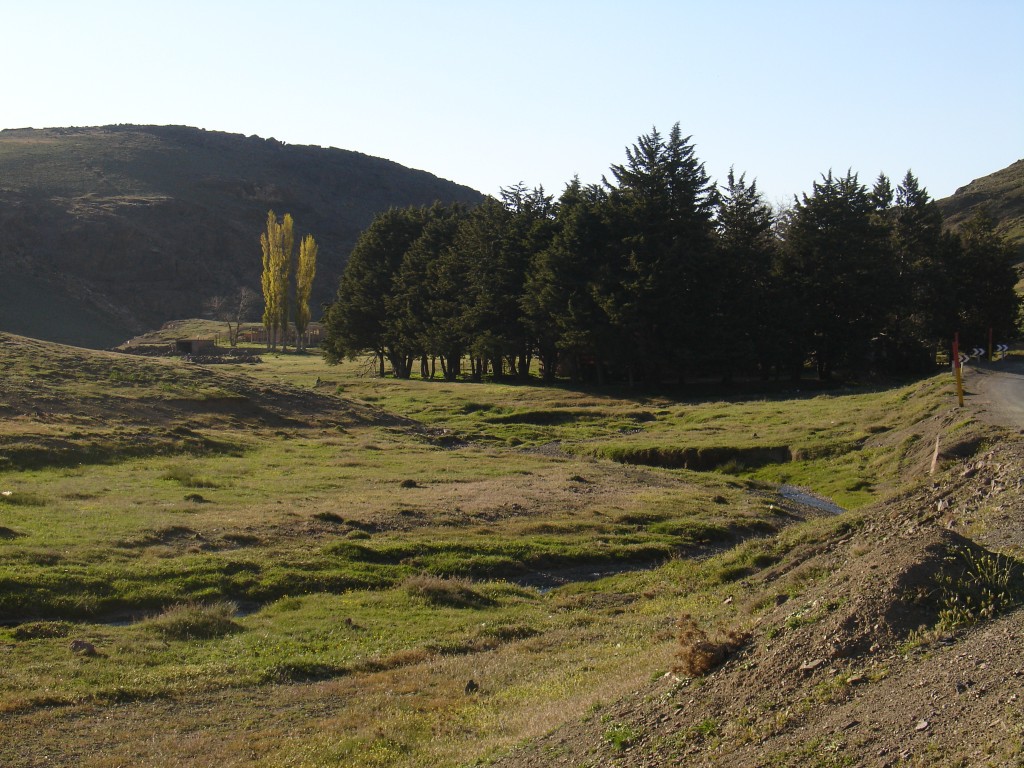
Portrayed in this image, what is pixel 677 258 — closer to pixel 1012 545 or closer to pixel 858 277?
pixel 858 277

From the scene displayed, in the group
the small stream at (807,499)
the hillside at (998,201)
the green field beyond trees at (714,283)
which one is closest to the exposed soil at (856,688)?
the small stream at (807,499)

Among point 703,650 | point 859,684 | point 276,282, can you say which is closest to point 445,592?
point 703,650

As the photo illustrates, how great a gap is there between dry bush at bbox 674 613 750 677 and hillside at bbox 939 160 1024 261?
146071 mm

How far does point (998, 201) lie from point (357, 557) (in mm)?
174764

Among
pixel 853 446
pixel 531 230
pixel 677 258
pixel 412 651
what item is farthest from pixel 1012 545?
pixel 531 230

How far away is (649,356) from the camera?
6712 cm

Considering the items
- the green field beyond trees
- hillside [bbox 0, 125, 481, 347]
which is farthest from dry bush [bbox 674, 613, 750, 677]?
hillside [bbox 0, 125, 481, 347]

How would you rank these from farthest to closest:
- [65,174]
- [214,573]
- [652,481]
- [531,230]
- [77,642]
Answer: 1. [65,174]
2. [531,230]
3. [652,481]
4. [214,573]
5. [77,642]

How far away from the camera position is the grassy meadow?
502 inches

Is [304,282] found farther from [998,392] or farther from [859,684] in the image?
[859,684]

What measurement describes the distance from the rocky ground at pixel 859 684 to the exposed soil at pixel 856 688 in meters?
0.02

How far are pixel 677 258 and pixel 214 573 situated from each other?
49430mm

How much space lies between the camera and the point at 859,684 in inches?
354

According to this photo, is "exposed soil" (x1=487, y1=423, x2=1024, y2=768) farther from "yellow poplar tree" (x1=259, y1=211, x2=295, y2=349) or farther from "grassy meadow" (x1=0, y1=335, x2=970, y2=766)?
"yellow poplar tree" (x1=259, y1=211, x2=295, y2=349)
